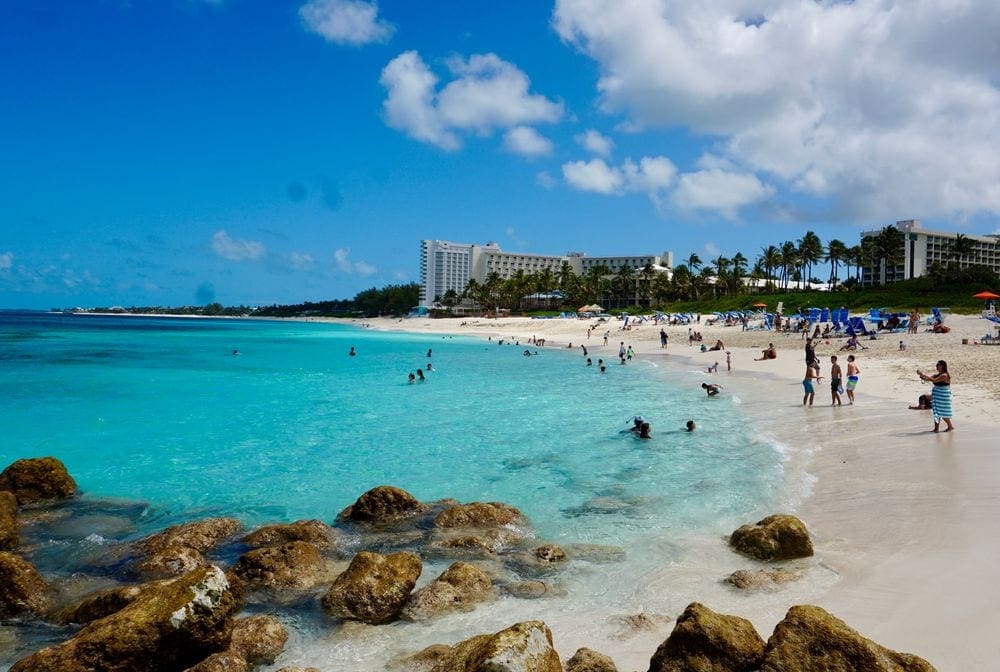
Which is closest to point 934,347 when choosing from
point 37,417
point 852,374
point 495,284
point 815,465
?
point 852,374

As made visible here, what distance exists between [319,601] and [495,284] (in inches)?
4969

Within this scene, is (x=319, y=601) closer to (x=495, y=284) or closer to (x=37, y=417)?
(x=37, y=417)

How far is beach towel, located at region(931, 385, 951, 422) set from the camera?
14.1 metres

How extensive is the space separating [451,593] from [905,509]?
7.28 m

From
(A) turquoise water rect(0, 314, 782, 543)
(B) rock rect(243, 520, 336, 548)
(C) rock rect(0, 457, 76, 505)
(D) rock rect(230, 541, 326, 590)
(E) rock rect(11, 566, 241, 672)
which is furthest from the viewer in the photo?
(C) rock rect(0, 457, 76, 505)

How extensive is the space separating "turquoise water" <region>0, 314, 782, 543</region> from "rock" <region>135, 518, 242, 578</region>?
114 cm

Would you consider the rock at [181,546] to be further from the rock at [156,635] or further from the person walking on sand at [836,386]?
the person walking on sand at [836,386]

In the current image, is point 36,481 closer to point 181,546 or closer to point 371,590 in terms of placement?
point 181,546

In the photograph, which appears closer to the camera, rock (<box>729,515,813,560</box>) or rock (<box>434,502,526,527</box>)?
rock (<box>729,515,813,560</box>)

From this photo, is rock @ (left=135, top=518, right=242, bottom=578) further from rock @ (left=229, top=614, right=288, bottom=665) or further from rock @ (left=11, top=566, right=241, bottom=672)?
rock @ (left=11, top=566, right=241, bottom=672)

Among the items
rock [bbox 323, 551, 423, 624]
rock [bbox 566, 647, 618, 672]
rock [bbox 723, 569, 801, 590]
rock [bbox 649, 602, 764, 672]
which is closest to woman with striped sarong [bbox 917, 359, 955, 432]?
rock [bbox 723, 569, 801, 590]

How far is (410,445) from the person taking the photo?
17578 millimetres

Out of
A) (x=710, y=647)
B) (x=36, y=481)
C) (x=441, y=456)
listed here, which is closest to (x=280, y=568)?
(x=710, y=647)

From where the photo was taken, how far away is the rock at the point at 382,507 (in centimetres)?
1075
